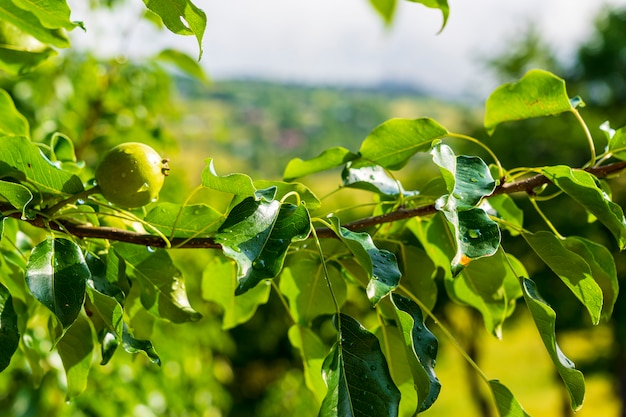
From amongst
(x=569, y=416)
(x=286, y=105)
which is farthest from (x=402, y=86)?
(x=569, y=416)

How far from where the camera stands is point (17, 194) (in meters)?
0.47

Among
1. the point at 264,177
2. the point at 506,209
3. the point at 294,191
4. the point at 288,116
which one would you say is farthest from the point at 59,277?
the point at 288,116

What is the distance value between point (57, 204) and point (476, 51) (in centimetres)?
1046

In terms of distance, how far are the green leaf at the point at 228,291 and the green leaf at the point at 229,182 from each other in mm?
183

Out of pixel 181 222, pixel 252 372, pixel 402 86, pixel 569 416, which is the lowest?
pixel 402 86

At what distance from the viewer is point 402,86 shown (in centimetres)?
2766

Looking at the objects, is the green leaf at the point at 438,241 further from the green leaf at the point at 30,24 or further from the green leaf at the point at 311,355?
the green leaf at the point at 30,24

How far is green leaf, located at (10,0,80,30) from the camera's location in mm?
519

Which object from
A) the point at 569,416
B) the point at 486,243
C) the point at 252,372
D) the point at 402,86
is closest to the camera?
the point at 486,243

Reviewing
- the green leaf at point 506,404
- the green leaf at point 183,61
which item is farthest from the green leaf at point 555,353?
the green leaf at point 183,61

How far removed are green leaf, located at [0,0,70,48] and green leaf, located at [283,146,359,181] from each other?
0.71ft

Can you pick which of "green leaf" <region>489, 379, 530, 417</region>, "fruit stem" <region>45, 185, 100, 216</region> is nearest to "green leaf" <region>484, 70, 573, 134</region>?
"green leaf" <region>489, 379, 530, 417</region>

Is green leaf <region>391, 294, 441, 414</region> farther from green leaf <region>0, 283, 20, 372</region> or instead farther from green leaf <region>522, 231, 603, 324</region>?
green leaf <region>0, 283, 20, 372</region>

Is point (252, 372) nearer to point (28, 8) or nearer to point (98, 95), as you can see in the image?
point (98, 95)
